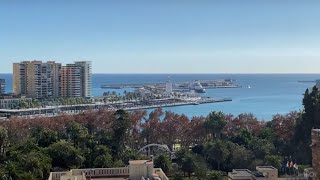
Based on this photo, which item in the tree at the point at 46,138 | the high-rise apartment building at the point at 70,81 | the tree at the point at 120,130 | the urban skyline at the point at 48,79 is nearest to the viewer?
the tree at the point at 46,138

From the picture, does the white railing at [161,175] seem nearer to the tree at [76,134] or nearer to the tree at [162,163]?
the tree at [162,163]

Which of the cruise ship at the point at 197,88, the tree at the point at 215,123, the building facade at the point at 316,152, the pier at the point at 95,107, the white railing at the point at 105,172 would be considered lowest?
the pier at the point at 95,107

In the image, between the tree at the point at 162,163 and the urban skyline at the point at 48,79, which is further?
the urban skyline at the point at 48,79

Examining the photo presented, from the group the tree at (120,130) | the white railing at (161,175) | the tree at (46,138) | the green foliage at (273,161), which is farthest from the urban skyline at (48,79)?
the white railing at (161,175)

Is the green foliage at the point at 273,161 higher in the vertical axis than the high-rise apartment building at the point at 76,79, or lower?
lower

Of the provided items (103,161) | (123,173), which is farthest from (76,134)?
(123,173)

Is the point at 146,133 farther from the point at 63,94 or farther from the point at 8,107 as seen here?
the point at 63,94
